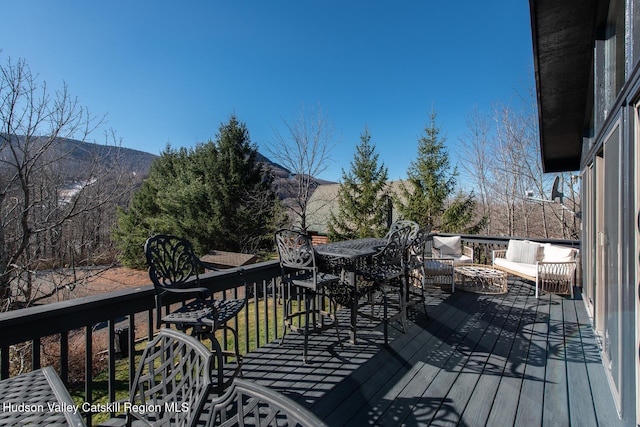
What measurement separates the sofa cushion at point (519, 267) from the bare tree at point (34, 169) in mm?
8048

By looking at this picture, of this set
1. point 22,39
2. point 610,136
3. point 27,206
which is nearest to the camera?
point 610,136

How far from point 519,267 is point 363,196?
794 cm

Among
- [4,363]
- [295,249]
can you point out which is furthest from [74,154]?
[4,363]

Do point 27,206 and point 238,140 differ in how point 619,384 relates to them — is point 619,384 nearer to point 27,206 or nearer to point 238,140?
point 27,206

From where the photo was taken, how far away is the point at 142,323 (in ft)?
34.6

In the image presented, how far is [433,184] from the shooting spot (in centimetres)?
1157

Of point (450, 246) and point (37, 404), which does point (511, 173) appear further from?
point (37, 404)

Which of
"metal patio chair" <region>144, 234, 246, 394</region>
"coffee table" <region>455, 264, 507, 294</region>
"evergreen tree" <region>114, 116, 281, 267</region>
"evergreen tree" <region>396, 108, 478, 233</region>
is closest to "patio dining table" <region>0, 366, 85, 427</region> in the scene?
"metal patio chair" <region>144, 234, 246, 394</region>

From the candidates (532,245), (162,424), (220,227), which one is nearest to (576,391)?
(162,424)

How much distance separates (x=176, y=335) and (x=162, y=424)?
0.29 m

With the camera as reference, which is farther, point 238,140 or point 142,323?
point 238,140

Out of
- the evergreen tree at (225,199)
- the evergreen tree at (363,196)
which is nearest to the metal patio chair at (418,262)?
the evergreen tree at (363,196)

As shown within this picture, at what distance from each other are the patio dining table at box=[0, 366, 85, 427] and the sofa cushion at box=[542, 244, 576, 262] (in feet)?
20.7

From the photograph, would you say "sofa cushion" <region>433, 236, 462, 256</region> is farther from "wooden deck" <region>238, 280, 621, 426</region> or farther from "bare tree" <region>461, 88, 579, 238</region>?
"bare tree" <region>461, 88, 579, 238</region>
